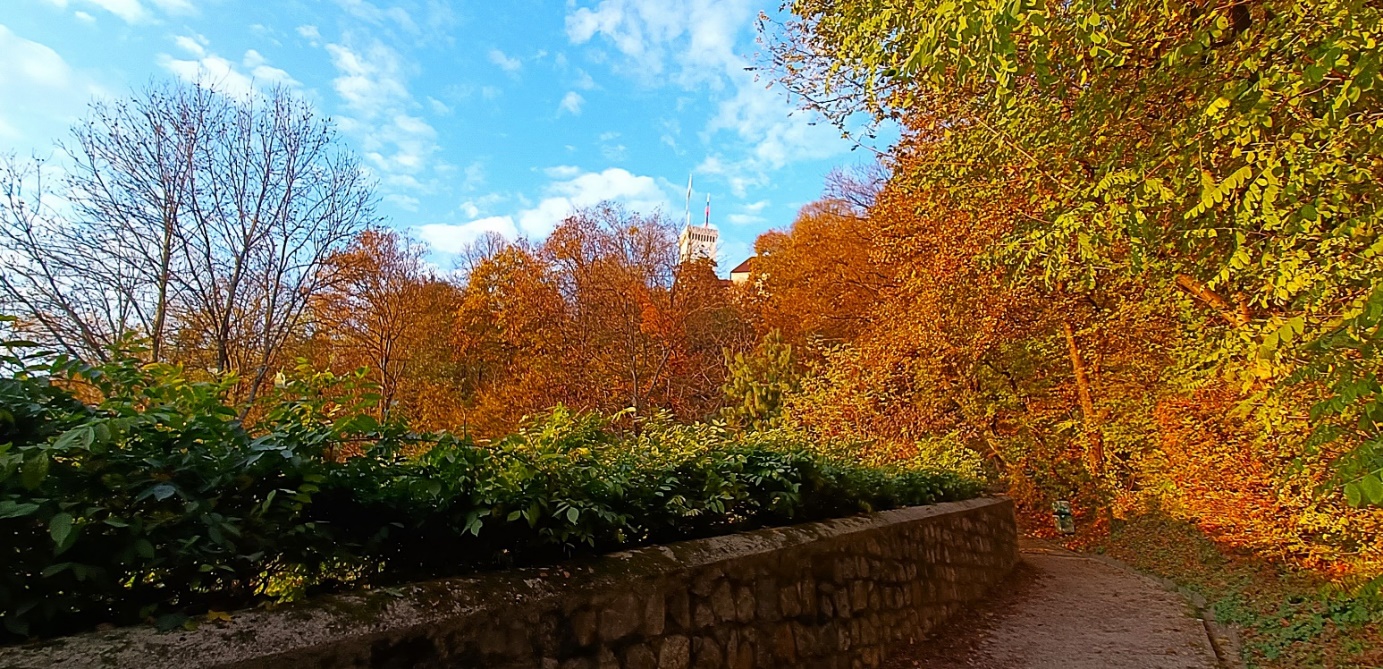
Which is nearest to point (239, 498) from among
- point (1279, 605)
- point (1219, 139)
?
point (1219, 139)

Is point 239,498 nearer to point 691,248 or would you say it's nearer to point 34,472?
point 34,472

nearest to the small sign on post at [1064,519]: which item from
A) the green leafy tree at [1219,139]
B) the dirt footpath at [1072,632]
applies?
the dirt footpath at [1072,632]

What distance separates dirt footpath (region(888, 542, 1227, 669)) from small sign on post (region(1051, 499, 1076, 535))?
5.09 meters

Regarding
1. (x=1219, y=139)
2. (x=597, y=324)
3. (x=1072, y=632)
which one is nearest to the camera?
(x=1219, y=139)

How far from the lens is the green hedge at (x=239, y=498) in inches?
54.1

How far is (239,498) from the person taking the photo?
5.46 feet

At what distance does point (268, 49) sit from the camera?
1016 centimetres

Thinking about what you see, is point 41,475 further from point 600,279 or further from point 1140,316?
point 600,279

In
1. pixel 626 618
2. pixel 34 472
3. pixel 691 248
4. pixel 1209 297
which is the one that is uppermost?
pixel 691 248

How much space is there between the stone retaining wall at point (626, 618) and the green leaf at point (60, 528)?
23 centimetres

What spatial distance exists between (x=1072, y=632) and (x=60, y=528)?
5.64 metres

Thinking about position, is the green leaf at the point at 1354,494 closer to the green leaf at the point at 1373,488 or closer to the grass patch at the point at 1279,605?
the green leaf at the point at 1373,488

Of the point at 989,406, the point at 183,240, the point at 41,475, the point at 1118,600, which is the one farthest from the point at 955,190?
the point at 183,240

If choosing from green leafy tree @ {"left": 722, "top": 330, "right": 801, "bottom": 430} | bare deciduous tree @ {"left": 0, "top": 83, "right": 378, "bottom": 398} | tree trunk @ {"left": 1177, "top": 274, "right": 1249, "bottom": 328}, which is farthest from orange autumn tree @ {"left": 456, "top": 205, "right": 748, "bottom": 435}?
tree trunk @ {"left": 1177, "top": 274, "right": 1249, "bottom": 328}
